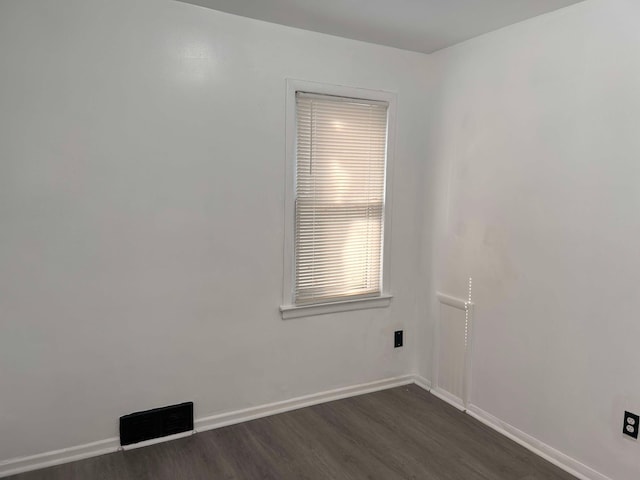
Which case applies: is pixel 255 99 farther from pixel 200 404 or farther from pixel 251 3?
pixel 200 404

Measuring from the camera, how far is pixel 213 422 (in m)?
2.86

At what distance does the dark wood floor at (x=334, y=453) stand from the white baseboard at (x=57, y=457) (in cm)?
4

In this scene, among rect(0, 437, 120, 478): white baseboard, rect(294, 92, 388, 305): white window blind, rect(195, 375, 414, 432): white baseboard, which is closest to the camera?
rect(0, 437, 120, 478): white baseboard

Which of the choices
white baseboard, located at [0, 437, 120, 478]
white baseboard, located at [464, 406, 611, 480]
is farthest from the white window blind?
white baseboard, located at [0, 437, 120, 478]

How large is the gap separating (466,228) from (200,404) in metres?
1.97

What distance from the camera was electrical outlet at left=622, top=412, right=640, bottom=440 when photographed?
223 centimetres

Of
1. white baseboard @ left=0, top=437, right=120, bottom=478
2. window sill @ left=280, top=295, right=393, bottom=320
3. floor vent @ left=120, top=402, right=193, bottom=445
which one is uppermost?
window sill @ left=280, top=295, right=393, bottom=320

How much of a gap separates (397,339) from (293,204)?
4.26ft

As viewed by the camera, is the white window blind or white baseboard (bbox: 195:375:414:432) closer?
white baseboard (bbox: 195:375:414:432)

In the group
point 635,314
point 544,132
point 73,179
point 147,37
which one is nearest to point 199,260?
point 73,179

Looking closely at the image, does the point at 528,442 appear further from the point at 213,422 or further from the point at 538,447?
the point at 213,422

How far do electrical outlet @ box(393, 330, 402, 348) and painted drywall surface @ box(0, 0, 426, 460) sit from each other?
0.64 meters

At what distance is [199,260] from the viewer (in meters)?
2.74

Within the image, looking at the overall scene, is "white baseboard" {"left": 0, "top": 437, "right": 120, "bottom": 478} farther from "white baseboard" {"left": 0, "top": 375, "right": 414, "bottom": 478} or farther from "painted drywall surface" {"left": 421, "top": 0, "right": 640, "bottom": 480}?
"painted drywall surface" {"left": 421, "top": 0, "right": 640, "bottom": 480}
